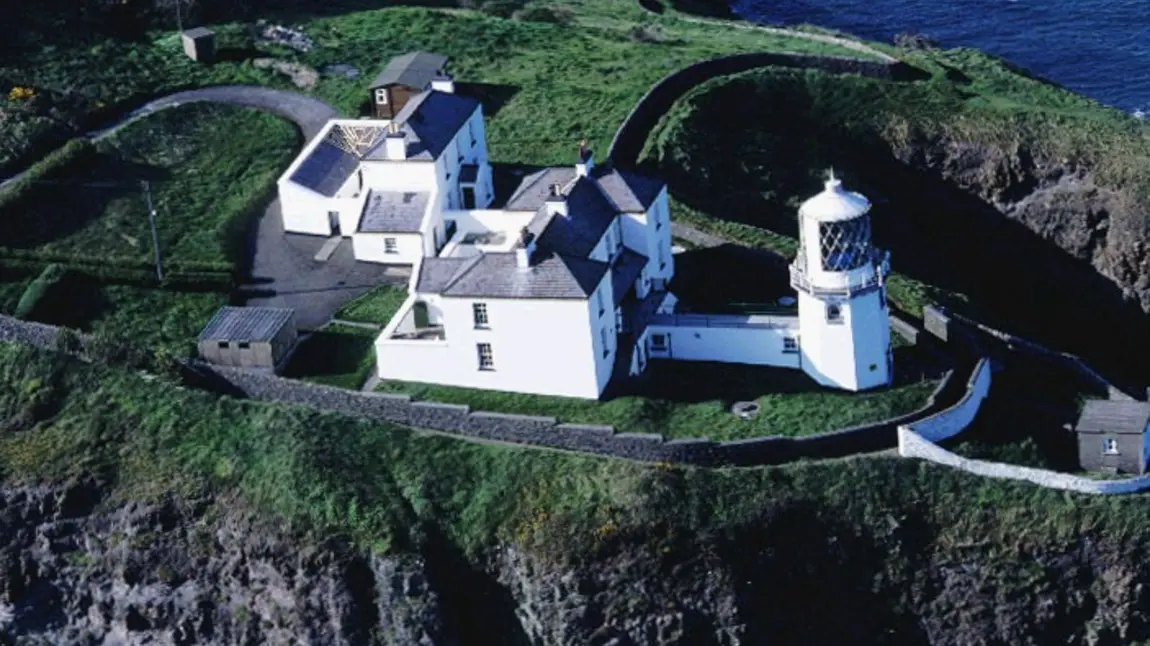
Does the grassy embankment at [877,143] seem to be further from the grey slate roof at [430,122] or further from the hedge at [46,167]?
the hedge at [46,167]

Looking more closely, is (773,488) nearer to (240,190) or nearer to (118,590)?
(118,590)

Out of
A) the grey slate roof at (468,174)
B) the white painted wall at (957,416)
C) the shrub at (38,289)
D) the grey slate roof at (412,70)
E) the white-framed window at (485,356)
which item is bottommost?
the white painted wall at (957,416)

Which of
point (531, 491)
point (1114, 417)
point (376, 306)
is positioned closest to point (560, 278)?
point (531, 491)

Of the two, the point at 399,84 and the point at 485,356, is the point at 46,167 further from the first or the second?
the point at 485,356

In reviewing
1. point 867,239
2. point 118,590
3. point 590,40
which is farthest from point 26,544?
point 590,40

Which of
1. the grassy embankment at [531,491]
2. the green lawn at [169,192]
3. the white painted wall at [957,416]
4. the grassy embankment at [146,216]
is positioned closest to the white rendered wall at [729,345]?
the white painted wall at [957,416]

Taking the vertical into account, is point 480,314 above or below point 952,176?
above
